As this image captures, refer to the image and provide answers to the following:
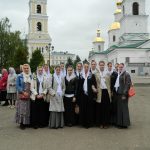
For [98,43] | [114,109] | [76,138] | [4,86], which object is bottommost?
[76,138]

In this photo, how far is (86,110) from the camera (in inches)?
351

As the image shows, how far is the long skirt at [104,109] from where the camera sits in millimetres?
8789

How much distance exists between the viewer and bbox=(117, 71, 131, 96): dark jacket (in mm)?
8732

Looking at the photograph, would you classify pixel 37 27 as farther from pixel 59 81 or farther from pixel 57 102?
pixel 57 102

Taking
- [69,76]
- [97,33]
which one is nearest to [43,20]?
[97,33]

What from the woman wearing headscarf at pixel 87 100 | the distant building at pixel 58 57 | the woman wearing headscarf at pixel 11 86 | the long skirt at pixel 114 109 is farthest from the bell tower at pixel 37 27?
the long skirt at pixel 114 109

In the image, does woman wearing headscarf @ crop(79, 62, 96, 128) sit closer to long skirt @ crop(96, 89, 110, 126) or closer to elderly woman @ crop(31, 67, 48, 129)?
long skirt @ crop(96, 89, 110, 126)

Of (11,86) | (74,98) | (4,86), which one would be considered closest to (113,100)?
(74,98)

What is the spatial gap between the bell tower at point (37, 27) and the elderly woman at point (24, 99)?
253ft

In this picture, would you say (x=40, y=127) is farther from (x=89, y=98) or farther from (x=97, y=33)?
(x=97, y=33)

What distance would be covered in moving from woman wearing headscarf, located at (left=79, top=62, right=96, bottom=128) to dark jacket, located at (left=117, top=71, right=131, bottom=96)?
76 centimetres

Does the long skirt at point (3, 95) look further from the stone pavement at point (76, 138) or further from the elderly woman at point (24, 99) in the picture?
the elderly woman at point (24, 99)

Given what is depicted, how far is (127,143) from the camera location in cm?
705

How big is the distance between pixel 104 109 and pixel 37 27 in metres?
79.8
